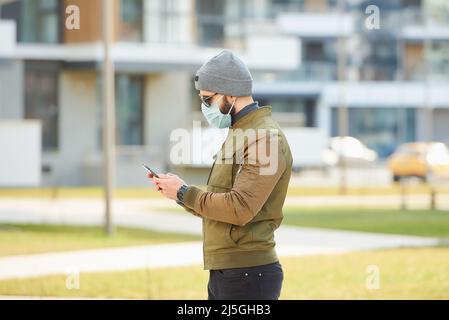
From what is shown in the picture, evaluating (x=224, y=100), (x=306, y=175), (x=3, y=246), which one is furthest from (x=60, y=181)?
(x=224, y=100)

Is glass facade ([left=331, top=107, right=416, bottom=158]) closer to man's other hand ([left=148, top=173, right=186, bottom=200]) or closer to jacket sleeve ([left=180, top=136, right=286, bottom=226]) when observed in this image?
man's other hand ([left=148, top=173, right=186, bottom=200])

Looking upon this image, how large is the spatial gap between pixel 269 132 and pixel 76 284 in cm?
704

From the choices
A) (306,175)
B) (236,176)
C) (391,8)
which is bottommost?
(306,175)

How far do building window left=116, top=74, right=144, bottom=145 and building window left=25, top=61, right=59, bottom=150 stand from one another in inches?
93.0

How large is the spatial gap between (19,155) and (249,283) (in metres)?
20.3

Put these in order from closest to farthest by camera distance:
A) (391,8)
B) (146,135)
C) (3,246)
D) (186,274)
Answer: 1. (186,274)
2. (3,246)
3. (146,135)
4. (391,8)

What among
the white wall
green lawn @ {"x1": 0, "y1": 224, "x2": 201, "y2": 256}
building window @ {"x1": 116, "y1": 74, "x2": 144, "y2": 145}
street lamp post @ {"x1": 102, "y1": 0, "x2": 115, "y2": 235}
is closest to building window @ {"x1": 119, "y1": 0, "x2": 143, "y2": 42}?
building window @ {"x1": 116, "y1": 74, "x2": 144, "y2": 145}

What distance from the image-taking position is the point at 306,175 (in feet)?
170

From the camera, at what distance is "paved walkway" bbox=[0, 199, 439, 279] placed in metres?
15.2

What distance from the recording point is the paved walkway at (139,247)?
15.2 meters

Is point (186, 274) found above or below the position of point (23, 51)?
below

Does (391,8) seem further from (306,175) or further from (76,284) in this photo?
(76,284)

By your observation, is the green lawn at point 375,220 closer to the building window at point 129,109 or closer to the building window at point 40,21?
the building window at point 129,109

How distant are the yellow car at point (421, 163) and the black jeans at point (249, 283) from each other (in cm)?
4112
